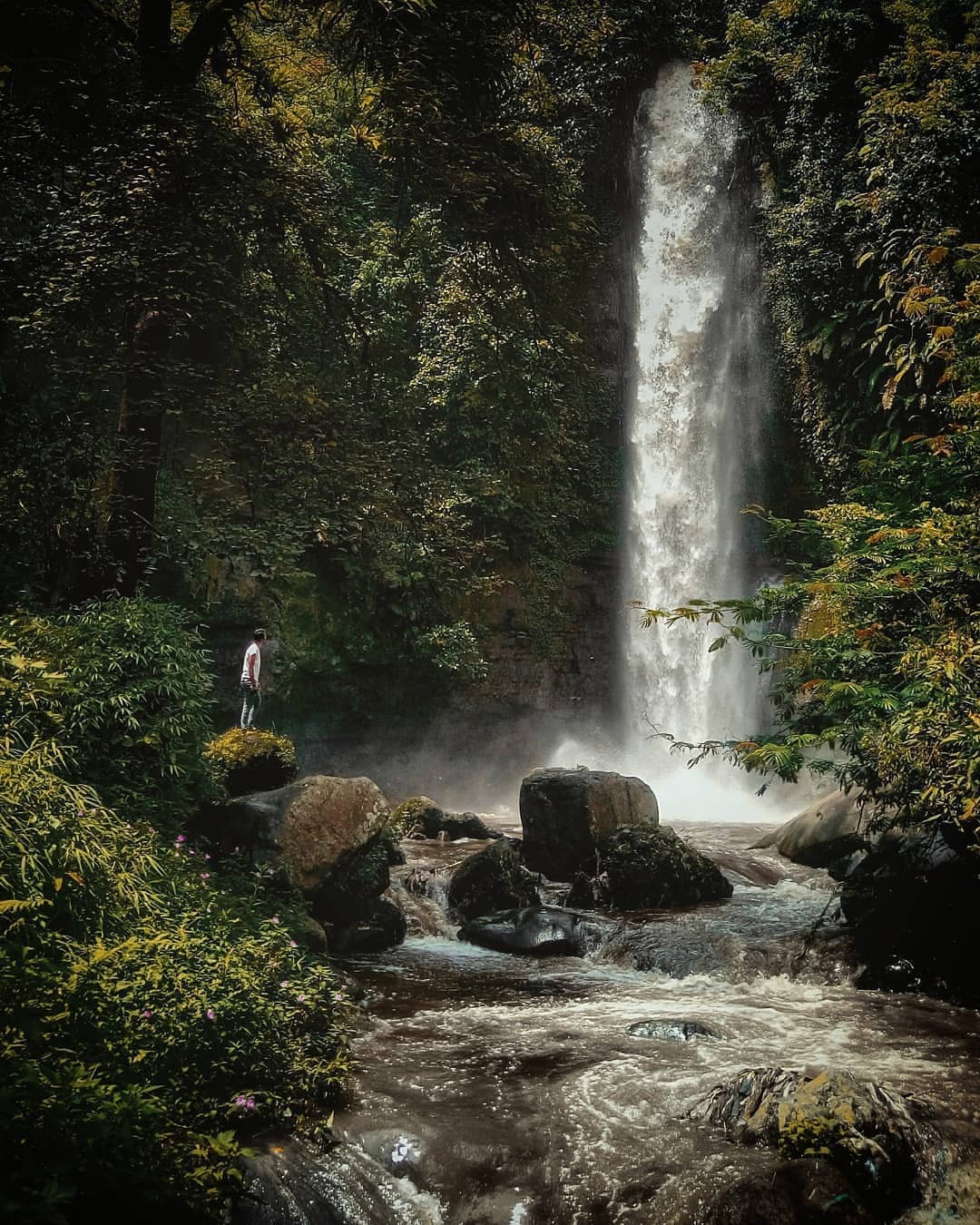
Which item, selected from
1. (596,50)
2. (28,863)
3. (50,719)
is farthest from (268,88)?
(596,50)

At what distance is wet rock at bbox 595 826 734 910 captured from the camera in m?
9.64

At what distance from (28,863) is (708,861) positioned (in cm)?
763

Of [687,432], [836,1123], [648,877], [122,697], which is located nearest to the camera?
[836,1123]

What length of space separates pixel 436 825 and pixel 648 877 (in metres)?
4.57

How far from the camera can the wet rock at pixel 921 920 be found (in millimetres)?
7059

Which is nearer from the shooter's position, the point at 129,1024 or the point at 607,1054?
the point at 129,1024

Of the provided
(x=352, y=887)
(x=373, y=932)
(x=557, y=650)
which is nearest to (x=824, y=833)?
(x=373, y=932)

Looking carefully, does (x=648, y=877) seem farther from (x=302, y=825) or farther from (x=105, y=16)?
(x=105, y=16)

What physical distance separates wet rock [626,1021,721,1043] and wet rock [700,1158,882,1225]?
6.59ft

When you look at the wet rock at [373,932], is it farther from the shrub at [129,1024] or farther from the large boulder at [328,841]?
the shrub at [129,1024]

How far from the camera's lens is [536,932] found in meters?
8.68

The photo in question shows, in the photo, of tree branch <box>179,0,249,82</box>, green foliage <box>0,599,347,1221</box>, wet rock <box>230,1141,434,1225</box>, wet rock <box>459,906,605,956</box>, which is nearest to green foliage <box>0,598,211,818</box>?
green foliage <box>0,599,347,1221</box>

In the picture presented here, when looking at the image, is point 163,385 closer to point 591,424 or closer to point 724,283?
point 591,424

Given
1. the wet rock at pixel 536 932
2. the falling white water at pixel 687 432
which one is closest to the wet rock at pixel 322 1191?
the wet rock at pixel 536 932
